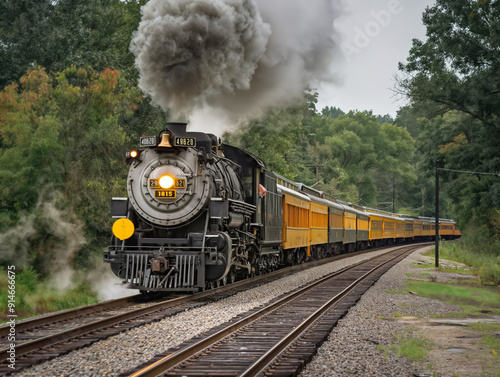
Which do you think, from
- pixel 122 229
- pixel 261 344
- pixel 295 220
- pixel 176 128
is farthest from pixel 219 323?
pixel 295 220

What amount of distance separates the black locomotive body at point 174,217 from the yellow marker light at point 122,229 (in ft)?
0.07

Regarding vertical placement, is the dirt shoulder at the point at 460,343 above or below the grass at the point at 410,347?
below

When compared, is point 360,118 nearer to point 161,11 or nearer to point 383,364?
point 161,11

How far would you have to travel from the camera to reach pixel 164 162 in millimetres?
12406

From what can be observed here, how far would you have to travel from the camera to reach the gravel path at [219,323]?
6.56 metres

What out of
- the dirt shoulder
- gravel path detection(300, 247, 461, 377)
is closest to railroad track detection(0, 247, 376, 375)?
gravel path detection(300, 247, 461, 377)

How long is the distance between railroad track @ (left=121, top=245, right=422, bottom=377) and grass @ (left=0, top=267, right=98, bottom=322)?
5.69 meters

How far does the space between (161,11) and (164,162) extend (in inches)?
157

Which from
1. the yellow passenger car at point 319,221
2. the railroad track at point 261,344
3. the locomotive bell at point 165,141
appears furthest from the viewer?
the yellow passenger car at point 319,221

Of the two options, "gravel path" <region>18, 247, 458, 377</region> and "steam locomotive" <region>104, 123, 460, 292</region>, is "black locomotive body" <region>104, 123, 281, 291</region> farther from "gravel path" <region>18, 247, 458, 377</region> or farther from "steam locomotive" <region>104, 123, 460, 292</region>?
"gravel path" <region>18, 247, 458, 377</region>

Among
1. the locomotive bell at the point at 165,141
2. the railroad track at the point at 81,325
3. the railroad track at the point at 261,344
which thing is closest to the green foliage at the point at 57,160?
the railroad track at the point at 81,325

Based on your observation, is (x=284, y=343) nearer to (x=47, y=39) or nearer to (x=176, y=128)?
(x=176, y=128)

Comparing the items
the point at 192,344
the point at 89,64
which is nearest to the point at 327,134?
the point at 89,64

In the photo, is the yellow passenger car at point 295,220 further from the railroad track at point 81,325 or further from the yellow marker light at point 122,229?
the yellow marker light at point 122,229
